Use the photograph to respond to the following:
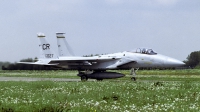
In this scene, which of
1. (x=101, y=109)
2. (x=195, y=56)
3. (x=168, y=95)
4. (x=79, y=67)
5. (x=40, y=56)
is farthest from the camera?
(x=195, y=56)

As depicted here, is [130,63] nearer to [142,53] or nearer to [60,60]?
[142,53]

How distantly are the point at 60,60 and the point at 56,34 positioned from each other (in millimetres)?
6166

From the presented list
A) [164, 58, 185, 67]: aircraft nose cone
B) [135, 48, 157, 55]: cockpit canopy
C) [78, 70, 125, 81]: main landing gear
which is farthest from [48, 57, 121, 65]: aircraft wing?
[164, 58, 185, 67]: aircraft nose cone

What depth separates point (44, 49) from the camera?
36.5 m

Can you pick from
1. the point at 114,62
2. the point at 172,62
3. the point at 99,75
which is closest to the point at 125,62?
the point at 114,62

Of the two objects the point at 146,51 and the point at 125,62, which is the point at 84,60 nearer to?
the point at 125,62

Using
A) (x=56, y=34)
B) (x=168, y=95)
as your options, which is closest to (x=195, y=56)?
(x=56, y=34)

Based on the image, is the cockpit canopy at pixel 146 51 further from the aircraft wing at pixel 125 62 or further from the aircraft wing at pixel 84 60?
the aircraft wing at pixel 84 60

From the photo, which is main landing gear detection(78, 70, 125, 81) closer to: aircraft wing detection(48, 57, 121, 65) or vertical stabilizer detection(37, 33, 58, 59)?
aircraft wing detection(48, 57, 121, 65)

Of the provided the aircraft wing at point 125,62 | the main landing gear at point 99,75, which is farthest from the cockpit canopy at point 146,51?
the main landing gear at point 99,75

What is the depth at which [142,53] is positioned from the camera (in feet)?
96.6

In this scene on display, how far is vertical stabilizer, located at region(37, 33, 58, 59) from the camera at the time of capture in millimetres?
36219

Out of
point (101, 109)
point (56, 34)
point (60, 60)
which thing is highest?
point (56, 34)

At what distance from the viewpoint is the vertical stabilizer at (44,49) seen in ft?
119
